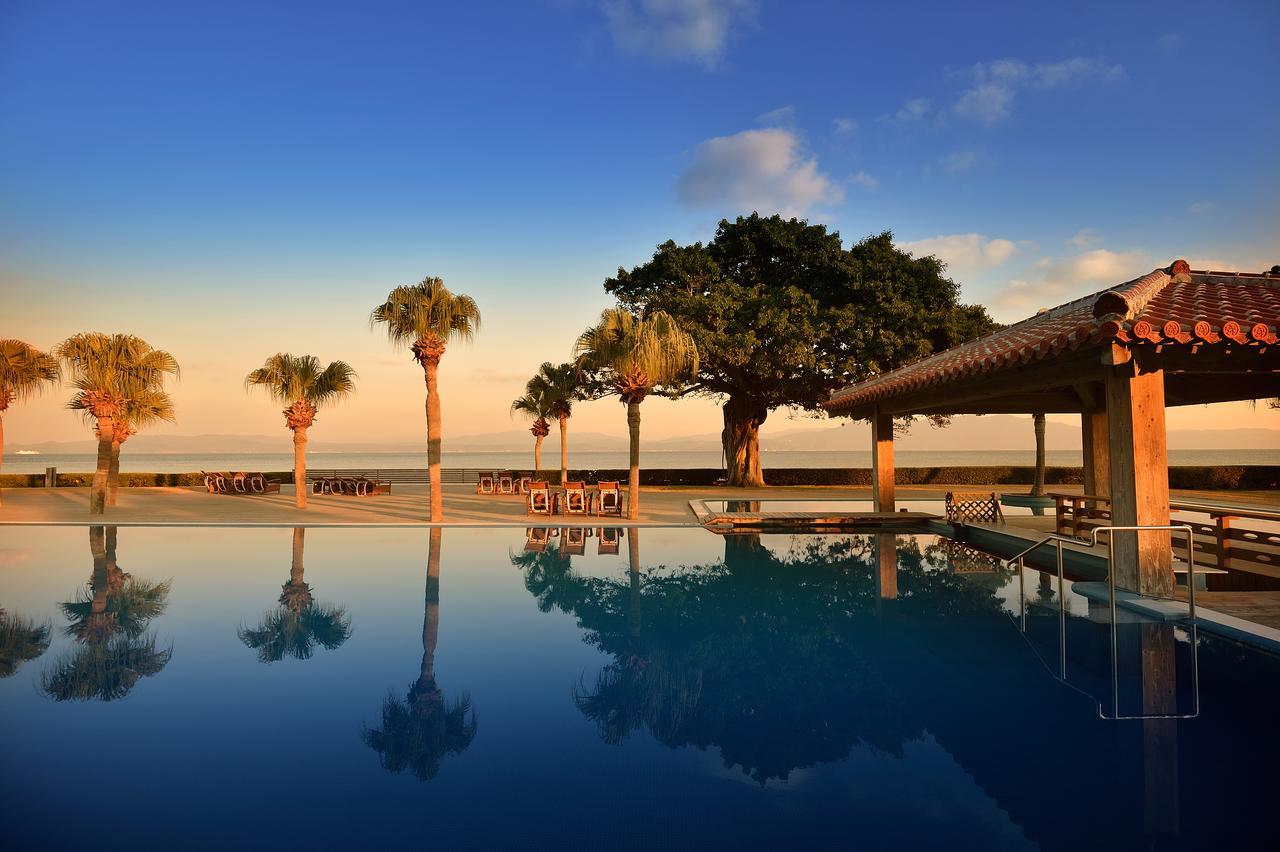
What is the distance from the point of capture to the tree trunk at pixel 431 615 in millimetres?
6090

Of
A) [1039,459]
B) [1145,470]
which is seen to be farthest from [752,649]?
[1039,459]

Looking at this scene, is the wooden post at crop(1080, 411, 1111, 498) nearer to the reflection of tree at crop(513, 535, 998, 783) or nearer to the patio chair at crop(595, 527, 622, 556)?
the reflection of tree at crop(513, 535, 998, 783)

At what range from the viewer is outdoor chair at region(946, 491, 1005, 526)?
14914 millimetres

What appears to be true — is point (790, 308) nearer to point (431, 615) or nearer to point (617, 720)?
point (431, 615)

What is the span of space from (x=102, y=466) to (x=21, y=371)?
5644 mm

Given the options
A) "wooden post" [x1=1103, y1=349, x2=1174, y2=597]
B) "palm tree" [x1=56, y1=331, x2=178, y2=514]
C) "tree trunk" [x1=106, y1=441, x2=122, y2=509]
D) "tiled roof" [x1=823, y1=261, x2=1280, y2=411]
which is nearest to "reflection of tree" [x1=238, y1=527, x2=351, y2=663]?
"tiled roof" [x1=823, y1=261, x2=1280, y2=411]

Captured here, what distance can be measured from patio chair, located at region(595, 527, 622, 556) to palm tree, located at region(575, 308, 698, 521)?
4.81 ft

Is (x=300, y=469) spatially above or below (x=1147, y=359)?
below

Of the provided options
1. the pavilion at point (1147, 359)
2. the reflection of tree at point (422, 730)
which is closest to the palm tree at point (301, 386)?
the reflection of tree at point (422, 730)

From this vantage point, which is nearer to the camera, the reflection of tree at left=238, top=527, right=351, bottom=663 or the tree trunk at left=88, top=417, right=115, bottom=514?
the reflection of tree at left=238, top=527, right=351, bottom=663

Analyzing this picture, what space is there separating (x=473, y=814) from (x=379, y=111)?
18757 millimetres

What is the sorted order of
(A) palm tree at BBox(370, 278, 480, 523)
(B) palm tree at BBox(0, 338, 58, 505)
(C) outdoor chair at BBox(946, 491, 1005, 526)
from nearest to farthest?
1. (C) outdoor chair at BBox(946, 491, 1005, 526)
2. (A) palm tree at BBox(370, 278, 480, 523)
3. (B) palm tree at BBox(0, 338, 58, 505)

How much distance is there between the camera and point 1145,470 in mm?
7605

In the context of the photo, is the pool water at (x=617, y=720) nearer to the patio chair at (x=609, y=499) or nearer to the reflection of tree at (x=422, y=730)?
the reflection of tree at (x=422, y=730)
